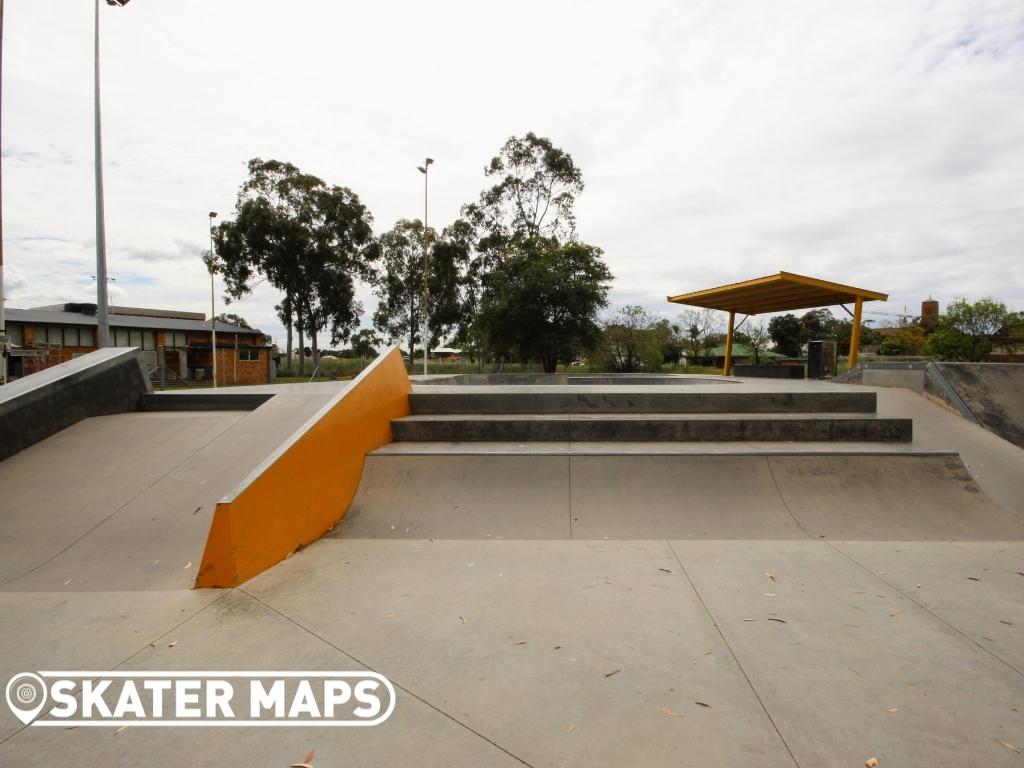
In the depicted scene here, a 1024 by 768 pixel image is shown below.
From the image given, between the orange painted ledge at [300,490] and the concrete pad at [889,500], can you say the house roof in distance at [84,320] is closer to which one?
the orange painted ledge at [300,490]

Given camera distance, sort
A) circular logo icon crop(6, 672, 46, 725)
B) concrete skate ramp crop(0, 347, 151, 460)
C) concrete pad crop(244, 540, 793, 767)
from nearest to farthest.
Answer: concrete pad crop(244, 540, 793, 767)
circular logo icon crop(6, 672, 46, 725)
concrete skate ramp crop(0, 347, 151, 460)

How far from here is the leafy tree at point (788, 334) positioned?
Answer: 171ft

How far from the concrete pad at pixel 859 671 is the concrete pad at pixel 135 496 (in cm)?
335

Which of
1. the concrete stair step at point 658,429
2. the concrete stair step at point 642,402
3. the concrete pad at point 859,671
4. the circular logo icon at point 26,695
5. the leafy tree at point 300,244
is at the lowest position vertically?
the circular logo icon at point 26,695

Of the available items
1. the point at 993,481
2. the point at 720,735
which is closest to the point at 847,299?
the point at 993,481

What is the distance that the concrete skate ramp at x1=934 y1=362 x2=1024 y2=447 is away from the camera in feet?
21.2

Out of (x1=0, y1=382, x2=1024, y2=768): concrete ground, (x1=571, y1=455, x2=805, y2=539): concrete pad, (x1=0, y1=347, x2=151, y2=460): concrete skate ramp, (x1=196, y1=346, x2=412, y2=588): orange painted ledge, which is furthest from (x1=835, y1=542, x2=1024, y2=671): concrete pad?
(x1=0, y1=347, x2=151, y2=460): concrete skate ramp

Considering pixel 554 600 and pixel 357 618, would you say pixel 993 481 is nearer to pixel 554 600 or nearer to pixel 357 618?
pixel 554 600

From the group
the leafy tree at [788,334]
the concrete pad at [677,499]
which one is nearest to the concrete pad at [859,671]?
the concrete pad at [677,499]

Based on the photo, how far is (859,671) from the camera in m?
2.28

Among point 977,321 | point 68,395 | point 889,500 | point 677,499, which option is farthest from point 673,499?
point 977,321

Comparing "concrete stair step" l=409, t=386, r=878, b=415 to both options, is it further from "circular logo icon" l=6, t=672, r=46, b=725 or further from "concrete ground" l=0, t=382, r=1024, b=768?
"circular logo icon" l=6, t=672, r=46, b=725

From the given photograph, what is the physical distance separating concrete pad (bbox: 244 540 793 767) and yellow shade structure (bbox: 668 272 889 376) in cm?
1175

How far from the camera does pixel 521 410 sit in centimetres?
628
